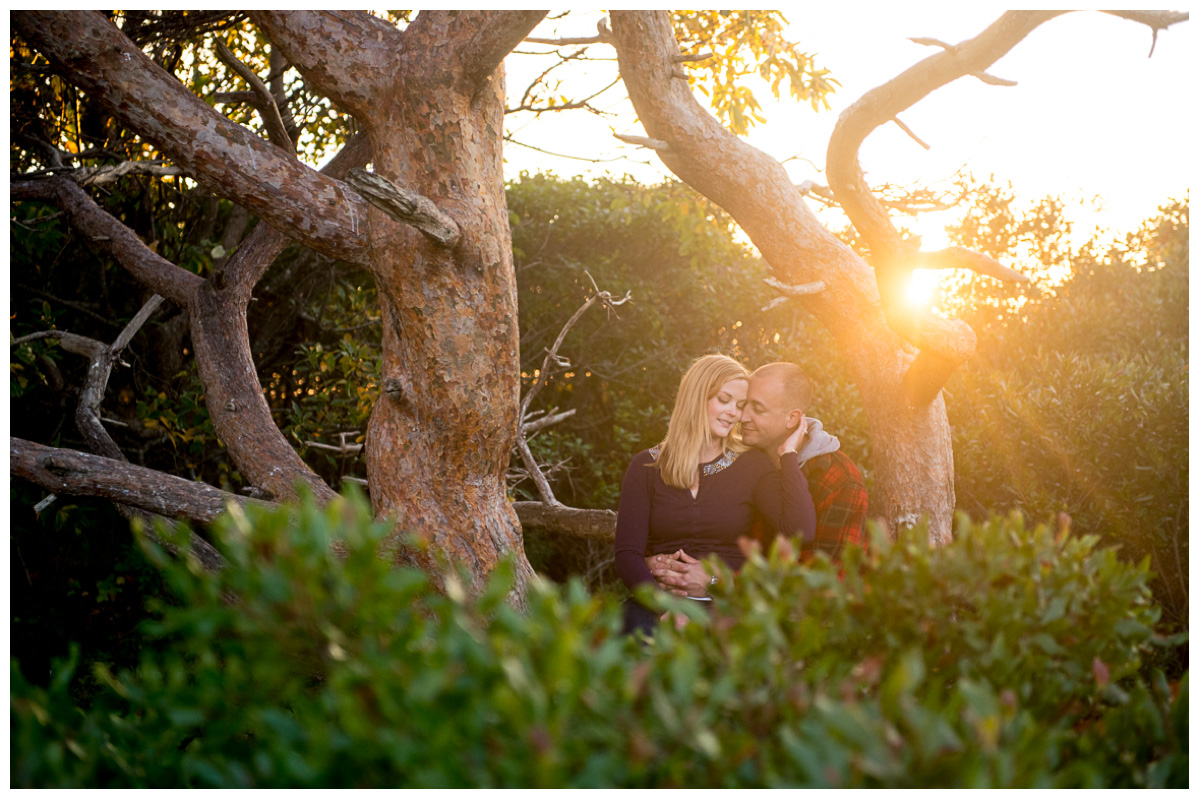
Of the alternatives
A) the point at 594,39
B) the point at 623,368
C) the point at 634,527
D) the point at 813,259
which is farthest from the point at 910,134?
the point at 623,368

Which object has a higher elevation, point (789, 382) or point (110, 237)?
point (110, 237)

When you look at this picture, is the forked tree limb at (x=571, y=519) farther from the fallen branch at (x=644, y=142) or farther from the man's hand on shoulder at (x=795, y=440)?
the fallen branch at (x=644, y=142)

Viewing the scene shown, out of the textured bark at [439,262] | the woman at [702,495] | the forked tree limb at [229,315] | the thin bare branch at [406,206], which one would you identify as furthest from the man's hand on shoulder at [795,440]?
the forked tree limb at [229,315]

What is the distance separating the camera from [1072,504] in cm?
564

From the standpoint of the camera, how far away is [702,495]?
3168mm

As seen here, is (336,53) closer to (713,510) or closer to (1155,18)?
(713,510)

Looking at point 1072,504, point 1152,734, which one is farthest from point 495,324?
point 1072,504

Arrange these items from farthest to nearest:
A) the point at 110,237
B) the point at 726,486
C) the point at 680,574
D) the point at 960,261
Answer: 1. the point at 110,237
2. the point at 960,261
3. the point at 726,486
4. the point at 680,574

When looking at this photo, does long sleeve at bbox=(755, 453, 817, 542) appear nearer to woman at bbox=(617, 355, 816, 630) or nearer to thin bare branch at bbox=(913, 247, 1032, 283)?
woman at bbox=(617, 355, 816, 630)

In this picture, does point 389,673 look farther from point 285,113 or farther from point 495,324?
point 285,113

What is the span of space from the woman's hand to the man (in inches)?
3.6

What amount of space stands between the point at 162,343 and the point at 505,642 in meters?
5.93

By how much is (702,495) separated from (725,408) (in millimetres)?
420

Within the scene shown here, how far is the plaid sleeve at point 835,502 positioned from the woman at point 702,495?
28cm
